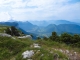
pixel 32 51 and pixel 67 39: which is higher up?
pixel 32 51

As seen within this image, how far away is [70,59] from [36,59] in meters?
3.42

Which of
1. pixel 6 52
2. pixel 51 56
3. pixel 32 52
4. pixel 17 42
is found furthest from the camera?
pixel 17 42

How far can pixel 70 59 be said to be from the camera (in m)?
16.6

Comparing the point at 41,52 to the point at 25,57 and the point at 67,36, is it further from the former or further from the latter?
the point at 67,36

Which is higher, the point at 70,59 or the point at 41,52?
the point at 41,52

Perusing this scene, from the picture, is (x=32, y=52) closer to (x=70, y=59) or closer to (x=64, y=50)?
(x=70, y=59)

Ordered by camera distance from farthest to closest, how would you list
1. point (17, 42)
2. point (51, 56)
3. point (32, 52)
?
point (17, 42) → point (32, 52) → point (51, 56)

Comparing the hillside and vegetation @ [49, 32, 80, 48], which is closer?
the hillside

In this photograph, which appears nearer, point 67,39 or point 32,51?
point 32,51

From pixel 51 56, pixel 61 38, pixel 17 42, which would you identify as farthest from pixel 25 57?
pixel 61 38

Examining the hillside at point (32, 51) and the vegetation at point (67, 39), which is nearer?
the hillside at point (32, 51)

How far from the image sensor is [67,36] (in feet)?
84.2

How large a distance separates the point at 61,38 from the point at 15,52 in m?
9.50

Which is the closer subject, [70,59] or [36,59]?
[36,59]
